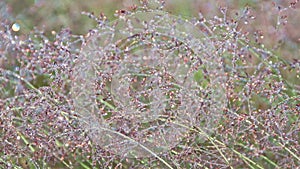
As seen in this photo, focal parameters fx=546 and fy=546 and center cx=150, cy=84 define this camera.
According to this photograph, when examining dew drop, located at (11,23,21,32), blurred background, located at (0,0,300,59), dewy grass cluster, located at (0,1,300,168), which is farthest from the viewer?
dew drop, located at (11,23,21,32)

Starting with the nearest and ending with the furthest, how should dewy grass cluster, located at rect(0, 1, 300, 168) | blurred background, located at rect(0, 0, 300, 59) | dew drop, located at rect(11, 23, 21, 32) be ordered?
1. dewy grass cluster, located at rect(0, 1, 300, 168)
2. blurred background, located at rect(0, 0, 300, 59)
3. dew drop, located at rect(11, 23, 21, 32)

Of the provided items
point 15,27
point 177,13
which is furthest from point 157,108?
point 15,27

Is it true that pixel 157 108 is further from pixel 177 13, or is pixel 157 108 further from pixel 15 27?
pixel 15 27

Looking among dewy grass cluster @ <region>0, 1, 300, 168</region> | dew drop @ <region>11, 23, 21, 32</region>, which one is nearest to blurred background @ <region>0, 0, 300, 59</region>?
dew drop @ <region>11, 23, 21, 32</region>

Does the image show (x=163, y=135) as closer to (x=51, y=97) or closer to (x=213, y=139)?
(x=213, y=139)

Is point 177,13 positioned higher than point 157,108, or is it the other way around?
point 177,13

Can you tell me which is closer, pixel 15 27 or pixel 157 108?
pixel 157 108

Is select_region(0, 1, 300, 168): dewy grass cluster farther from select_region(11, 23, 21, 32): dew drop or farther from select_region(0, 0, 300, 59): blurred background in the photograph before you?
select_region(11, 23, 21, 32): dew drop

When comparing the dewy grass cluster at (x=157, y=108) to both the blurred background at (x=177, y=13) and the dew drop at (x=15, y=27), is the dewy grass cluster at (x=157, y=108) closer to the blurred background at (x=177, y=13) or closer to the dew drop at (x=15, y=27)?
the blurred background at (x=177, y=13)

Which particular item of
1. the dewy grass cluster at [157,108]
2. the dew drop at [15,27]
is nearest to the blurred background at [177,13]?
the dew drop at [15,27]

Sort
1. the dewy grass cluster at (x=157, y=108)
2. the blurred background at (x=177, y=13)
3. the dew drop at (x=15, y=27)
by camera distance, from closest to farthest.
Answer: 1. the dewy grass cluster at (x=157, y=108)
2. the blurred background at (x=177, y=13)
3. the dew drop at (x=15, y=27)
